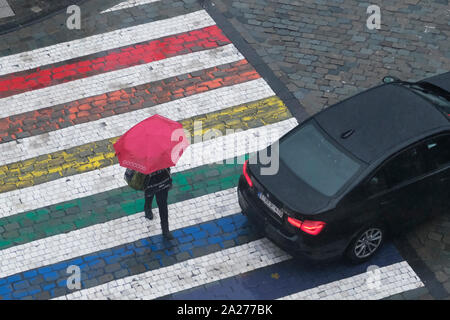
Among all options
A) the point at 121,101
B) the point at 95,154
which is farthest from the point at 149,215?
the point at 121,101

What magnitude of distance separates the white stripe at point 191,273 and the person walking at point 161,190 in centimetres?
60

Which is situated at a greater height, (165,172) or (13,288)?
(165,172)

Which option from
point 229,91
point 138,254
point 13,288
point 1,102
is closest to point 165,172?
point 138,254

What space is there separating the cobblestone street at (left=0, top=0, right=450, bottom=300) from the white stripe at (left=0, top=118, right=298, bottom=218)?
0.02 meters

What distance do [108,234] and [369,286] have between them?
368 centimetres

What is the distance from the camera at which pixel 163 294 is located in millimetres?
9172

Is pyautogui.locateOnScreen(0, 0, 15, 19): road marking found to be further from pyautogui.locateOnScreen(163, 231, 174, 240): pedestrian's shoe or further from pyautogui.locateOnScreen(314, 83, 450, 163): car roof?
pyautogui.locateOnScreen(314, 83, 450, 163): car roof

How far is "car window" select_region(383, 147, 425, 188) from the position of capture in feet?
29.4

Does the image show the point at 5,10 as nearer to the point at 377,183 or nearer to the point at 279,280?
the point at 279,280

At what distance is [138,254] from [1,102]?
4.34 m

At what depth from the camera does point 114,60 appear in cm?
1305
